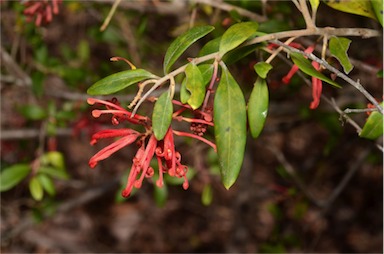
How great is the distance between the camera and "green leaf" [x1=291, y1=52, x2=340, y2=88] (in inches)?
36.7

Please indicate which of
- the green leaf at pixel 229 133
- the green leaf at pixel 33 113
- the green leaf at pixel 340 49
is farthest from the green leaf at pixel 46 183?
the green leaf at pixel 340 49

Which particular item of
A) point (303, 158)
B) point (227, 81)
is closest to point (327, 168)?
point (303, 158)

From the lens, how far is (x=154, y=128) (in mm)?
888

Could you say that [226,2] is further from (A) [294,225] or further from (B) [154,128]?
(A) [294,225]

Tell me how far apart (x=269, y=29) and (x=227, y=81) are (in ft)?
1.27

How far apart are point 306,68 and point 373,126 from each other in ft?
0.71

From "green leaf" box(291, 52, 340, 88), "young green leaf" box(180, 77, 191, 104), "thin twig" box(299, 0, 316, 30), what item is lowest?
"young green leaf" box(180, 77, 191, 104)

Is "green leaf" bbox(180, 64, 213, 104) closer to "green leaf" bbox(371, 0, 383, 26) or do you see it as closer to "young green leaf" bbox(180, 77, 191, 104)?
"young green leaf" bbox(180, 77, 191, 104)

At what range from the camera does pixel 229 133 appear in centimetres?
94

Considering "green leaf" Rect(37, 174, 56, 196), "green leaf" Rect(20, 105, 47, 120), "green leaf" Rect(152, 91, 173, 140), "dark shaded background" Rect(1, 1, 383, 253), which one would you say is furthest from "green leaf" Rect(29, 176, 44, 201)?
→ "green leaf" Rect(152, 91, 173, 140)

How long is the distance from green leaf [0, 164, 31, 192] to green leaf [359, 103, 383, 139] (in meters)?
1.23

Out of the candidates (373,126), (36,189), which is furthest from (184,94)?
(36,189)

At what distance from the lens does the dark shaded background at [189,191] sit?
230 cm

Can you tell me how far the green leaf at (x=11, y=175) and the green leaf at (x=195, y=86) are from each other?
113 centimetres
